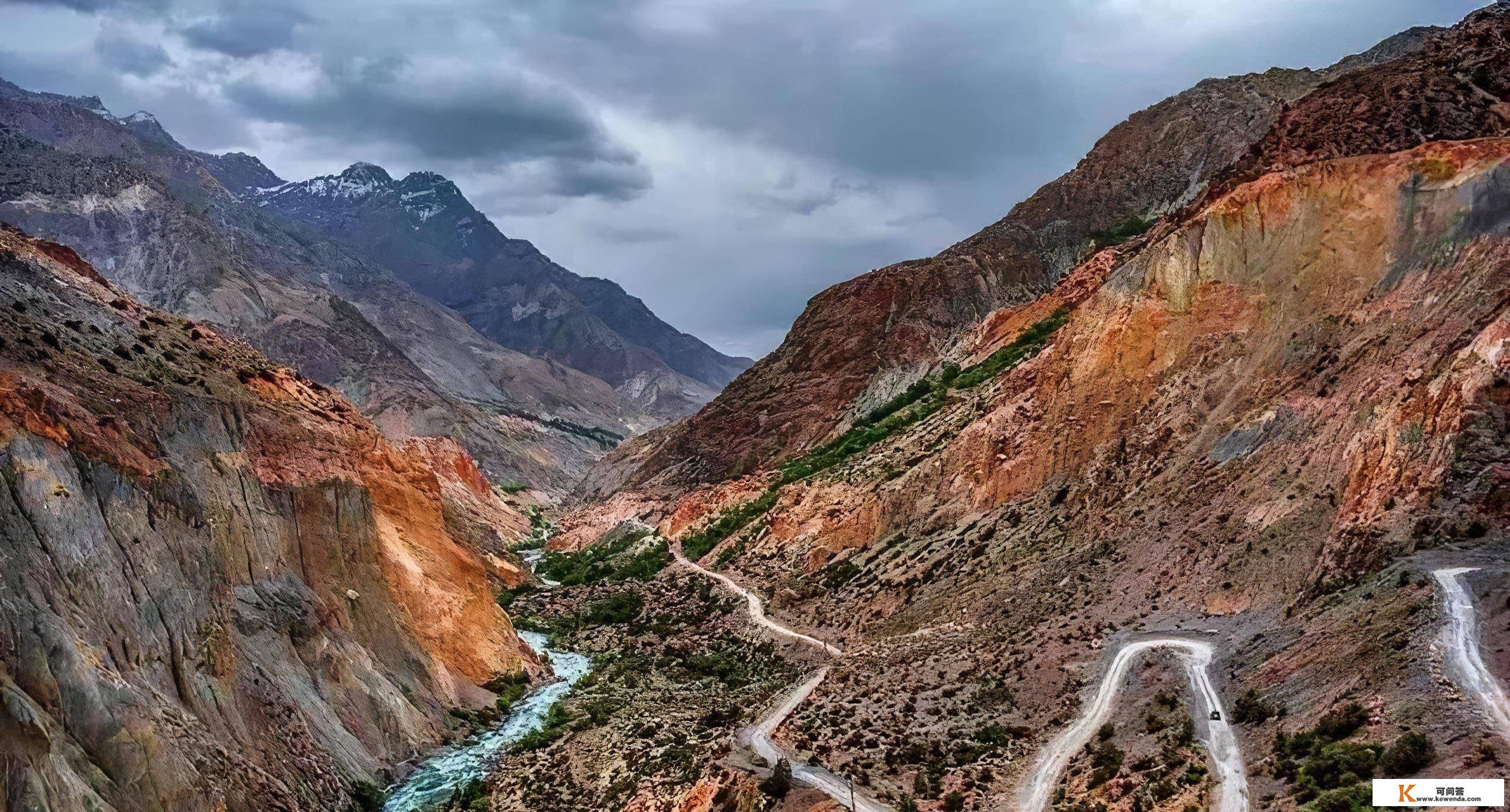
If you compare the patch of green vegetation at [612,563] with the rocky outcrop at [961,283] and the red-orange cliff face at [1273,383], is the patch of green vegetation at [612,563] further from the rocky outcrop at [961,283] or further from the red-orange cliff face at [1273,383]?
the red-orange cliff face at [1273,383]

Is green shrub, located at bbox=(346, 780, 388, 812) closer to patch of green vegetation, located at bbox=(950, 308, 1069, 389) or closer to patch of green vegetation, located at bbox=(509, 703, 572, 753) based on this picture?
patch of green vegetation, located at bbox=(509, 703, 572, 753)

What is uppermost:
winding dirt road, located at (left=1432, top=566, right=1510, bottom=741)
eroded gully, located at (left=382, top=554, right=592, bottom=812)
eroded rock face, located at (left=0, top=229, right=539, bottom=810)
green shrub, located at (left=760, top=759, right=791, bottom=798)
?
eroded rock face, located at (left=0, top=229, right=539, bottom=810)

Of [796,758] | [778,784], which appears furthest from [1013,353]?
[778,784]

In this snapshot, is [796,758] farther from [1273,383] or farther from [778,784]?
[1273,383]

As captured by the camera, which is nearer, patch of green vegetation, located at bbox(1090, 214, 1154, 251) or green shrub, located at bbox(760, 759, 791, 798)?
green shrub, located at bbox(760, 759, 791, 798)

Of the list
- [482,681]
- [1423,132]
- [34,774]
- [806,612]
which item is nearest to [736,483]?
[806,612]

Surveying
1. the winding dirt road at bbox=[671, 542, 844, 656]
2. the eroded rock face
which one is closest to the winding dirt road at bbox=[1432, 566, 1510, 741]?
the winding dirt road at bbox=[671, 542, 844, 656]
